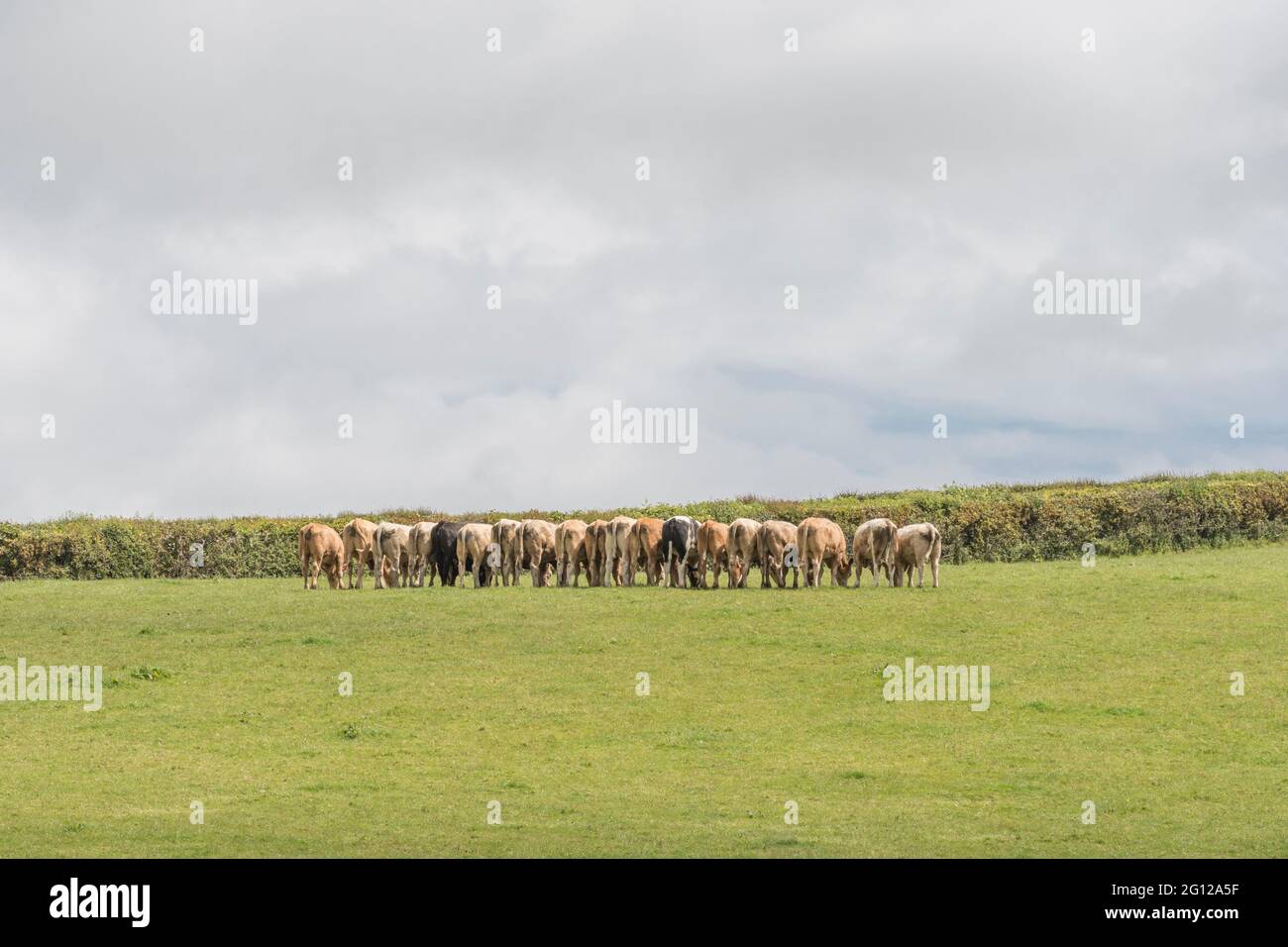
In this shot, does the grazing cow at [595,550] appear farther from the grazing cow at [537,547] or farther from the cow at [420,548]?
the cow at [420,548]

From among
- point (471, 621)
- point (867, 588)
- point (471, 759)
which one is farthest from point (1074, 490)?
point (471, 759)

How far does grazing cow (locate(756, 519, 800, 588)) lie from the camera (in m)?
43.1

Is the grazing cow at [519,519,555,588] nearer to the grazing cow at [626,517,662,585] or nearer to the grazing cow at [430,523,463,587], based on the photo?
the grazing cow at [430,523,463,587]

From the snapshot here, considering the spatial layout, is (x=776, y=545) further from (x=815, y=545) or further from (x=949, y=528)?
(x=949, y=528)

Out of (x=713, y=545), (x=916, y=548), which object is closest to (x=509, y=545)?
(x=713, y=545)

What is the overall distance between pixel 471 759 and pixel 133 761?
544cm

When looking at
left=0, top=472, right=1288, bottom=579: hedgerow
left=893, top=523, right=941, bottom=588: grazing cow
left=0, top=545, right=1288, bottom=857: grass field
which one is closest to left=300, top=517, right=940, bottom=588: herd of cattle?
left=893, top=523, right=941, bottom=588: grazing cow

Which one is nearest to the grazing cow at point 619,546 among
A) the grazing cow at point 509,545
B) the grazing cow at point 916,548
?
the grazing cow at point 509,545

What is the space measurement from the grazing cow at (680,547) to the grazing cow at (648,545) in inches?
12.9

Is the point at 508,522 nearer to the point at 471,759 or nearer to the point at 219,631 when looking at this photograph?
the point at 219,631

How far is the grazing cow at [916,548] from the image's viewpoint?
42.0m

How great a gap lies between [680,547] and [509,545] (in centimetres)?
606

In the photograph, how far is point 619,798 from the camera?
2256cm
